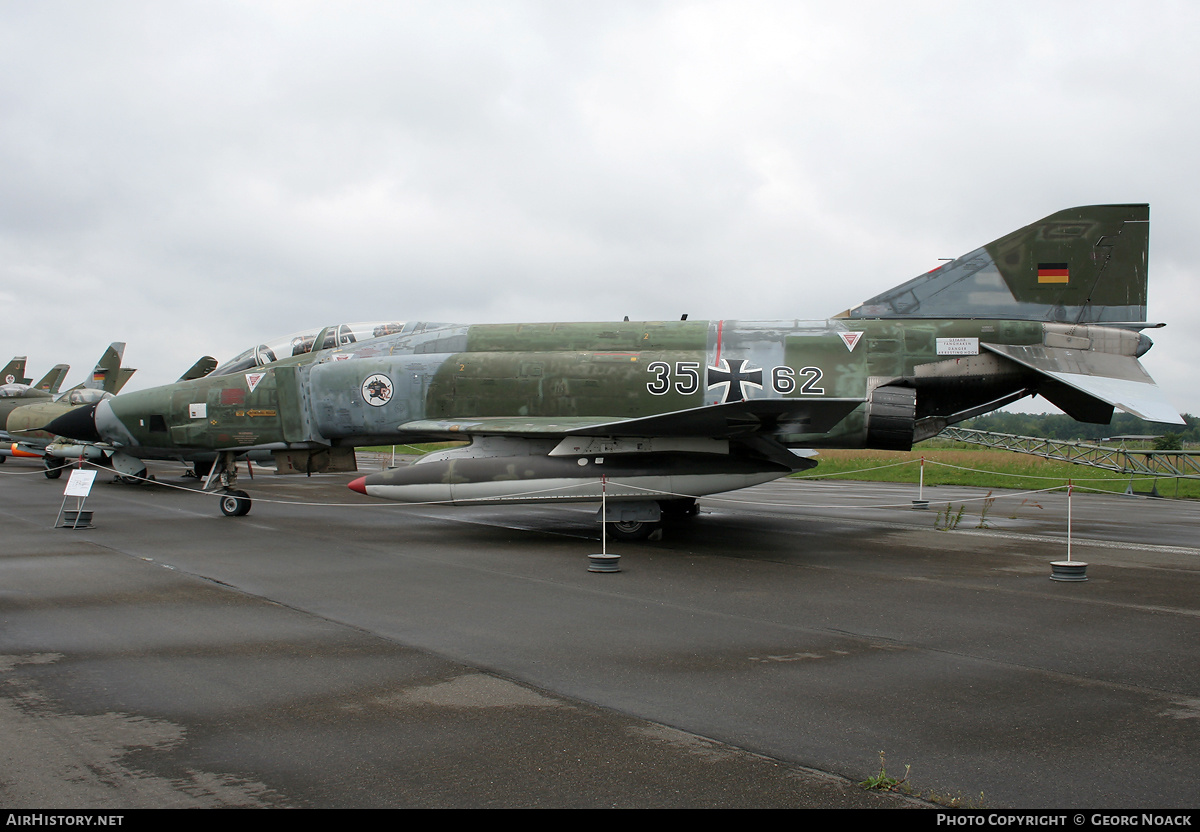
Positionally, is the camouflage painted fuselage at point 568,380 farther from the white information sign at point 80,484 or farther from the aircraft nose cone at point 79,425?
the white information sign at point 80,484

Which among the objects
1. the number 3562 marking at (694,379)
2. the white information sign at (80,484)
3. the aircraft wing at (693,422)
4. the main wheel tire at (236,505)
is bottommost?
the main wheel tire at (236,505)

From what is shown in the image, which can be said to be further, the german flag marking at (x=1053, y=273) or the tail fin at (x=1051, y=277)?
the german flag marking at (x=1053, y=273)

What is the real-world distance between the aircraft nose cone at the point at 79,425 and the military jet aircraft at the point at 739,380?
14.4 feet

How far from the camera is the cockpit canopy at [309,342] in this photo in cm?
1284

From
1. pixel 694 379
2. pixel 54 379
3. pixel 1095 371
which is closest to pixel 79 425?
pixel 694 379

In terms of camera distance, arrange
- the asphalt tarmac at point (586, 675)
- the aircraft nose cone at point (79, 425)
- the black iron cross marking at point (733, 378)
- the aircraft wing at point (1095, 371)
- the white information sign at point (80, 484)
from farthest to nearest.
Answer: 1. the aircraft nose cone at point (79, 425)
2. the black iron cross marking at point (733, 378)
3. the white information sign at point (80, 484)
4. the aircraft wing at point (1095, 371)
5. the asphalt tarmac at point (586, 675)

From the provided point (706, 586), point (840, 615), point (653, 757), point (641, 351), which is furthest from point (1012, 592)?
point (641, 351)

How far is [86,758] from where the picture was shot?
3262 millimetres

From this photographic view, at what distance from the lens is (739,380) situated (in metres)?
10.9

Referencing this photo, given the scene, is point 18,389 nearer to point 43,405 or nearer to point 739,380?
point 43,405

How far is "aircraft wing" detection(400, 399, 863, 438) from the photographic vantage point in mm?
8672

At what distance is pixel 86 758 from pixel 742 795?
2713mm

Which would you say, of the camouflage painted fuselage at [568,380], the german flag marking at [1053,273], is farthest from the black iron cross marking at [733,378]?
the german flag marking at [1053,273]

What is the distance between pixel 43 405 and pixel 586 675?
2447cm
